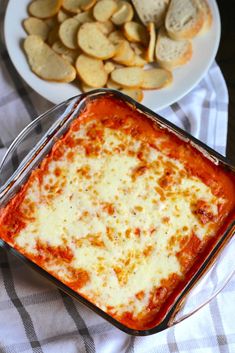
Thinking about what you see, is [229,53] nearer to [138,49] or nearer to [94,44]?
[138,49]

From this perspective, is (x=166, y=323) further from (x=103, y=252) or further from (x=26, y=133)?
(x=26, y=133)

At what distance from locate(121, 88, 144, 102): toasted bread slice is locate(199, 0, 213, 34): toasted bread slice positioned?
1.07ft

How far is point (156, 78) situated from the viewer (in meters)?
2.18

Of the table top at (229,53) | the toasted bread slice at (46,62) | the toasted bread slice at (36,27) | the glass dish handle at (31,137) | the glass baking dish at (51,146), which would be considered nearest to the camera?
the glass baking dish at (51,146)

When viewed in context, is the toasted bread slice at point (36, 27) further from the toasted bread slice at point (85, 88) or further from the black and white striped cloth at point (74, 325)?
the black and white striped cloth at point (74, 325)

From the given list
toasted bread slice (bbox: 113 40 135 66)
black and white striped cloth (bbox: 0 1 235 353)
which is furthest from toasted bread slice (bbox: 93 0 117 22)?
black and white striped cloth (bbox: 0 1 235 353)

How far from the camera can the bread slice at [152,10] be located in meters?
2.23

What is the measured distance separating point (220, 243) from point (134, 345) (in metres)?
0.41

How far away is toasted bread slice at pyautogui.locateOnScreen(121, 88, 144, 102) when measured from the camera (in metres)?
2.13

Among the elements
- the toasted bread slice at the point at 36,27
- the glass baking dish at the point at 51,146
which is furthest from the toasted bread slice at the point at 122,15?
the glass baking dish at the point at 51,146

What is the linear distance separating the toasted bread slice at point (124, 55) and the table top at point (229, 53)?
0.49m

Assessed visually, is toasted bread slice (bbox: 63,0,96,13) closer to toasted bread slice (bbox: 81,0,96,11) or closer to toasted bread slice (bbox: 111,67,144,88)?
toasted bread slice (bbox: 81,0,96,11)

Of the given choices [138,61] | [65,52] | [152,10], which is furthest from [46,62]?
[152,10]

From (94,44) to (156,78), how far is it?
233 mm
